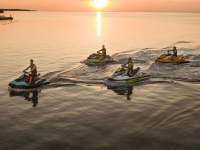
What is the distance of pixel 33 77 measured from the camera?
70.0 feet

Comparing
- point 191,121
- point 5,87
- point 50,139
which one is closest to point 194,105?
point 191,121

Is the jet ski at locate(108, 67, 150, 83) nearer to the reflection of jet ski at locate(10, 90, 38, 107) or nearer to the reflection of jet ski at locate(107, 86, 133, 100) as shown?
the reflection of jet ski at locate(107, 86, 133, 100)

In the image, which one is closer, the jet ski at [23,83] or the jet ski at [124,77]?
the jet ski at [23,83]

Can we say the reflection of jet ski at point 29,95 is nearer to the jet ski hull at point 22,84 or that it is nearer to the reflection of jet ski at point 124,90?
the jet ski hull at point 22,84

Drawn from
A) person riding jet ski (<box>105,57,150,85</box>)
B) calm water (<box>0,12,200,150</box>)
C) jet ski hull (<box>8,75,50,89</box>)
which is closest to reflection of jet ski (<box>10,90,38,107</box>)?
calm water (<box>0,12,200,150</box>)

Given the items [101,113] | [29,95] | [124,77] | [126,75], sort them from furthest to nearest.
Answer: [126,75] < [124,77] < [29,95] < [101,113]

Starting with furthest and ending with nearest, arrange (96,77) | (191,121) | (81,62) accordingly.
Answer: (81,62), (96,77), (191,121)

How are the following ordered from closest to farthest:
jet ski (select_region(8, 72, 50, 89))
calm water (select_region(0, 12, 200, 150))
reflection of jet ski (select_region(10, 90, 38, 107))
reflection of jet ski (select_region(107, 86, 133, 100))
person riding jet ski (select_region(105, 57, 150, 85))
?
calm water (select_region(0, 12, 200, 150)) → reflection of jet ski (select_region(10, 90, 38, 107)) → reflection of jet ski (select_region(107, 86, 133, 100)) → jet ski (select_region(8, 72, 50, 89)) → person riding jet ski (select_region(105, 57, 150, 85))

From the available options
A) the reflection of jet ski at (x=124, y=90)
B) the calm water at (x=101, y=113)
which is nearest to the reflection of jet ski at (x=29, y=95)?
the calm water at (x=101, y=113)

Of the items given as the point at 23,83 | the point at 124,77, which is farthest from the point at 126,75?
the point at 23,83

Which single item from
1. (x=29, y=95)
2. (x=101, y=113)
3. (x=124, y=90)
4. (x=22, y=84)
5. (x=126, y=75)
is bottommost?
(x=101, y=113)

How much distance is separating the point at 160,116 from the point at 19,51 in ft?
113

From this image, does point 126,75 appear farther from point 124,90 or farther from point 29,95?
point 29,95

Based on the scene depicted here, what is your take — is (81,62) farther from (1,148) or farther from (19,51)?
(1,148)
